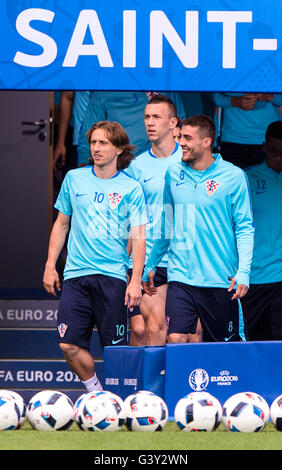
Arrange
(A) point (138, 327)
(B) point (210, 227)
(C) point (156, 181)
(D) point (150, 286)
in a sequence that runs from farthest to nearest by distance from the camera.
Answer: (A) point (138, 327) < (C) point (156, 181) < (D) point (150, 286) < (B) point (210, 227)

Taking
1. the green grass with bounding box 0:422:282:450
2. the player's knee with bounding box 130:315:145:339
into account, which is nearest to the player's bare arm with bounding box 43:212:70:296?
the player's knee with bounding box 130:315:145:339

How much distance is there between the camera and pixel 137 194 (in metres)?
7.80

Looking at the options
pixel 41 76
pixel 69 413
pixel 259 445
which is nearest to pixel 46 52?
pixel 41 76

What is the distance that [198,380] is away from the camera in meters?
7.05

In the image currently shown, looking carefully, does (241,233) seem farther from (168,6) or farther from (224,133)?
(224,133)

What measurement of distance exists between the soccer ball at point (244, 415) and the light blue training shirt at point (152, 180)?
8.06 feet

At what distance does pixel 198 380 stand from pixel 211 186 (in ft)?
5.24

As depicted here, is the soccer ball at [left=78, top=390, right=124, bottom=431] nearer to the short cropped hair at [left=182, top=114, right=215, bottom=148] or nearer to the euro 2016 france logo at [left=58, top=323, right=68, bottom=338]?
the euro 2016 france logo at [left=58, top=323, right=68, bottom=338]

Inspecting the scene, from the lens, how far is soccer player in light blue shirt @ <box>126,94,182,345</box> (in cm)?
845

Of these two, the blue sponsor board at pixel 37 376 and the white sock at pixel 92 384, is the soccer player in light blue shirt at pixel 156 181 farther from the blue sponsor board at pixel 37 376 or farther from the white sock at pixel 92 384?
the blue sponsor board at pixel 37 376

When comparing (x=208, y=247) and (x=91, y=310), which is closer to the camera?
(x=91, y=310)

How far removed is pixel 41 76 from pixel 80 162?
3.68m

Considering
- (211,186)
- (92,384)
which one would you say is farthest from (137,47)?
(92,384)

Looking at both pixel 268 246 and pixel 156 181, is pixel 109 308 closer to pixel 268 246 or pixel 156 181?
pixel 156 181
